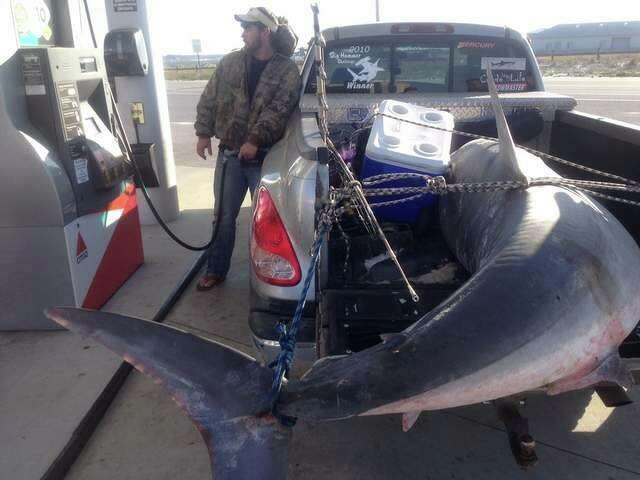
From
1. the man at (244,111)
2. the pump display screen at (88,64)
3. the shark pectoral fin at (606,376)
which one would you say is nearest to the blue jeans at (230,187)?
the man at (244,111)

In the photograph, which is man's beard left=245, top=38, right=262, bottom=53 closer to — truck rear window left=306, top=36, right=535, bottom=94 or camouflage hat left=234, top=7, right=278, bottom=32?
camouflage hat left=234, top=7, right=278, bottom=32

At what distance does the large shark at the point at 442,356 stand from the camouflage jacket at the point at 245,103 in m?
2.43

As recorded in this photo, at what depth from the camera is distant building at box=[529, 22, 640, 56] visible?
7500 centimetres

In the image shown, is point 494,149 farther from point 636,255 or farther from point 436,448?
point 436,448

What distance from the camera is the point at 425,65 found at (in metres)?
4.76

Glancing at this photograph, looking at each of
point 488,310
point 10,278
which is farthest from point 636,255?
point 10,278

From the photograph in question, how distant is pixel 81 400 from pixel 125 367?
1.08ft

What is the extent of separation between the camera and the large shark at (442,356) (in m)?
1.53

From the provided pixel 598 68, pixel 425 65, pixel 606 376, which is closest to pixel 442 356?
pixel 606 376

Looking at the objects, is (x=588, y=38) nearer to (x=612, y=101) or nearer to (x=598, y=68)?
(x=598, y=68)

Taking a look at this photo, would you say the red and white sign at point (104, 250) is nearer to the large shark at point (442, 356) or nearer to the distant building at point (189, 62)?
the large shark at point (442, 356)

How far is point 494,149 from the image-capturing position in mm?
2982

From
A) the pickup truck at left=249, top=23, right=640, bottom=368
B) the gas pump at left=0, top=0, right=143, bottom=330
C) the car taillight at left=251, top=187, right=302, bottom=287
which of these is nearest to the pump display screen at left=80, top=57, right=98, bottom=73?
the gas pump at left=0, top=0, right=143, bottom=330

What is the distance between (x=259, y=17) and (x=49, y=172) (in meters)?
1.72
